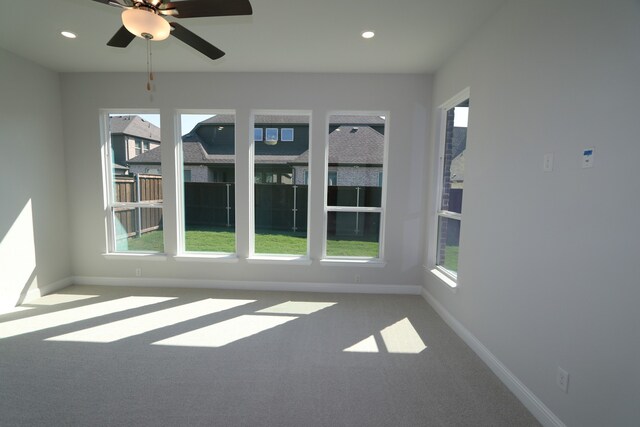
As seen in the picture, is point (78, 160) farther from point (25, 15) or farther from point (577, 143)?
point (577, 143)

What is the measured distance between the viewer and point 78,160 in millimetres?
4141

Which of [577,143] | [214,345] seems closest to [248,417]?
[214,345]

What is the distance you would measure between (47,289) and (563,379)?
5.37 metres

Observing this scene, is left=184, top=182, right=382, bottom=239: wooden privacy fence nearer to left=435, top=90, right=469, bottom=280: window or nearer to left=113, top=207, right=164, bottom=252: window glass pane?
left=113, top=207, right=164, bottom=252: window glass pane

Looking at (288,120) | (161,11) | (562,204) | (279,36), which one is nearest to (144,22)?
(161,11)

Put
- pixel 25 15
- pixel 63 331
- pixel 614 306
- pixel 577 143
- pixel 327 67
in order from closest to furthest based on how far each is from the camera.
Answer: pixel 614 306, pixel 577 143, pixel 25 15, pixel 63 331, pixel 327 67

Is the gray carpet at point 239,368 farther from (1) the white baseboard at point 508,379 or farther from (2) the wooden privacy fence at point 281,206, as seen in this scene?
(2) the wooden privacy fence at point 281,206

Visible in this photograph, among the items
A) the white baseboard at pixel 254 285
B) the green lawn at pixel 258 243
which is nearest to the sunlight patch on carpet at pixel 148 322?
the white baseboard at pixel 254 285

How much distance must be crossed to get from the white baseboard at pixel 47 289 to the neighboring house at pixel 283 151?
1.87m

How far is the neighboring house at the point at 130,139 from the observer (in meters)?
4.16

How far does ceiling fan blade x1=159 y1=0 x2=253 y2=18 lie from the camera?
1.72 meters

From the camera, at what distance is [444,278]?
3369mm

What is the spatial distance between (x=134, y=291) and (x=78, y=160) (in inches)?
76.7

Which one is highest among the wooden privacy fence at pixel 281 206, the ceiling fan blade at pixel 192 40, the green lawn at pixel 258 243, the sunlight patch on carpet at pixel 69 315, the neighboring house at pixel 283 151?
the ceiling fan blade at pixel 192 40
